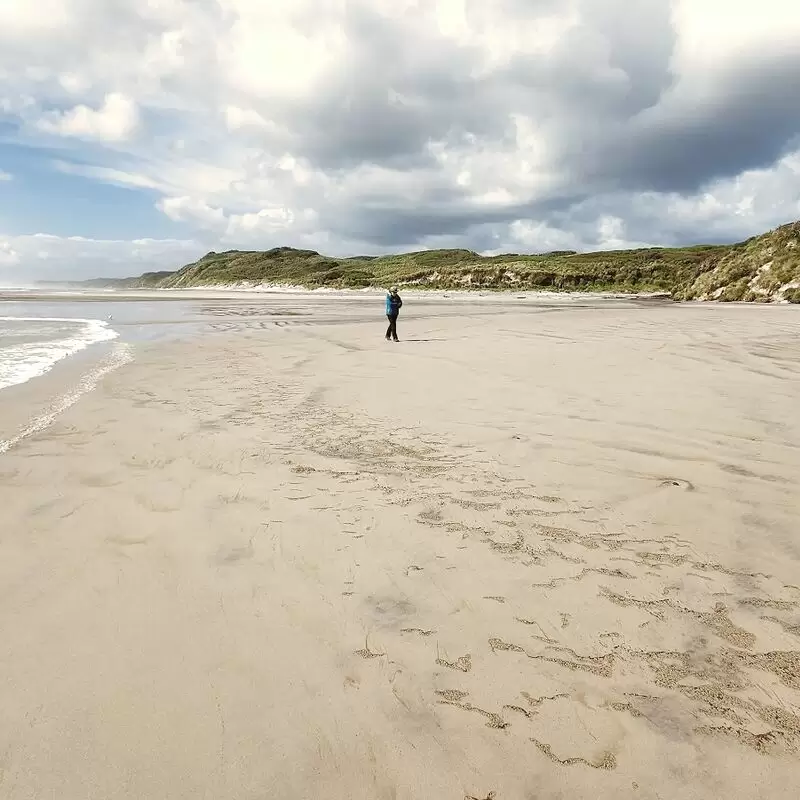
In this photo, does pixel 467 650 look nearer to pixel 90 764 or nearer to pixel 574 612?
pixel 574 612

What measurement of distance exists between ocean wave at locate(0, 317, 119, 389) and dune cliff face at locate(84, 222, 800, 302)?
42.3m

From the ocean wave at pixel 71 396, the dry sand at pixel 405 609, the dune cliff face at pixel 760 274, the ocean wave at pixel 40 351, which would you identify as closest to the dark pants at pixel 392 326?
the ocean wave at pixel 71 396

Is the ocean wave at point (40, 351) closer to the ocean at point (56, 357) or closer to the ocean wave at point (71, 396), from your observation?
the ocean at point (56, 357)

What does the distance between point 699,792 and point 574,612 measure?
3.95 feet

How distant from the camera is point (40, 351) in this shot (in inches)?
626

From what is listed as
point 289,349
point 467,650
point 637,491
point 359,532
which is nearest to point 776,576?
point 637,491

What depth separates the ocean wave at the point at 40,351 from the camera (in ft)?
39.3

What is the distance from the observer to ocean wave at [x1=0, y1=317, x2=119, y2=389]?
1198 cm

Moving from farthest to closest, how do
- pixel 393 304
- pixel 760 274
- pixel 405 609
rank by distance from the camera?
pixel 760 274, pixel 393 304, pixel 405 609

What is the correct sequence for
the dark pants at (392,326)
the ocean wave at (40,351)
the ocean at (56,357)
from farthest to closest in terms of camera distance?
the dark pants at (392,326), the ocean wave at (40,351), the ocean at (56,357)

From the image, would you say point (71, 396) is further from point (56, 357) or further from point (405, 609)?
point (405, 609)

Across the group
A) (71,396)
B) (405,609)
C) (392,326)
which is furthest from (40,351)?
(405,609)

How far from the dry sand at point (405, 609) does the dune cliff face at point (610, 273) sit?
39720 mm

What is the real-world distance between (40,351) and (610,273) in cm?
Answer: 8262
